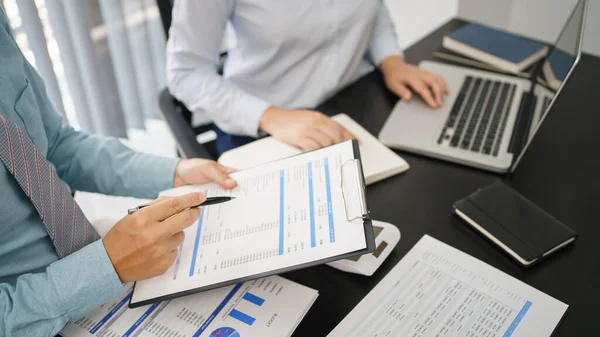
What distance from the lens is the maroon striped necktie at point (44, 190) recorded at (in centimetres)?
68

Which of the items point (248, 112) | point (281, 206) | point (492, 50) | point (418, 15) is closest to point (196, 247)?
point (281, 206)

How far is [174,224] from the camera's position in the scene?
70 centimetres

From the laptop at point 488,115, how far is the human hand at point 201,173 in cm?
38

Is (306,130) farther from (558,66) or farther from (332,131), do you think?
(558,66)

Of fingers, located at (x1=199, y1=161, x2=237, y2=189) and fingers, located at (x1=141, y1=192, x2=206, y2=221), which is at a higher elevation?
fingers, located at (x1=141, y1=192, x2=206, y2=221)

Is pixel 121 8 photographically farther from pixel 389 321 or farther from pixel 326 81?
pixel 389 321

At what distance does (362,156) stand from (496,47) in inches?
25.4

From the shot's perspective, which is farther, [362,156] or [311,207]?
[362,156]

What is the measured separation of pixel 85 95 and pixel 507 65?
155 cm

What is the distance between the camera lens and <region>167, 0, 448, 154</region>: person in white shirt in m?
1.11

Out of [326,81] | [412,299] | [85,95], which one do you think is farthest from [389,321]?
[85,95]

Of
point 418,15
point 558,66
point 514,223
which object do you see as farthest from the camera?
point 418,15

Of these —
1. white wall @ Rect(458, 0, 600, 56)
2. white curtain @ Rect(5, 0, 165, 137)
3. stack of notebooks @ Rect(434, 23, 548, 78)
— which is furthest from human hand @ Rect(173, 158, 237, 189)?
white wall @ Rect(458, 0, 600, 56)

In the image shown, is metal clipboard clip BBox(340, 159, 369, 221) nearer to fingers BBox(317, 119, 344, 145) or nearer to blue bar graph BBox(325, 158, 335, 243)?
blue bar graph BBox(325, 158, 335, 243)
